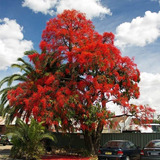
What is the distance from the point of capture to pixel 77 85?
688 inches

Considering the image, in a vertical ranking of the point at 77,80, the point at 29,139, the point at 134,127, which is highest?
the point at 77,80

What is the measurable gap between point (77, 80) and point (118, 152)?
23.0 ft

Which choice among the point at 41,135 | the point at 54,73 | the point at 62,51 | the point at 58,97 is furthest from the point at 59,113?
the point at 62,51

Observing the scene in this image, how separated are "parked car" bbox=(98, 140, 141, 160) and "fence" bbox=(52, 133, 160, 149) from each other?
4065 mm

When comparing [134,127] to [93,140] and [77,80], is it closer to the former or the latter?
[93,140]

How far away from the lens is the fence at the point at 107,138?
708 inches

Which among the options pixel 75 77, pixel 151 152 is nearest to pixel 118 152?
pixel 151 152

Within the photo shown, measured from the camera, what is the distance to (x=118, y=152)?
12.8m

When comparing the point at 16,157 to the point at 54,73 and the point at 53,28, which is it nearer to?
the point at 54,73

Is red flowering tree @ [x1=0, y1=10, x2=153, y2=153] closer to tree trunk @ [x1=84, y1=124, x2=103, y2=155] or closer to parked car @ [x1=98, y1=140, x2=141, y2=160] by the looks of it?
tree trunk @ [x1=84, y1=124, x2=103, y2=155]

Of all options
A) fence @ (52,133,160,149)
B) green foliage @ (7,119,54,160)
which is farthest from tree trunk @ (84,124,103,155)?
green foliage @ (7,119,54,160)

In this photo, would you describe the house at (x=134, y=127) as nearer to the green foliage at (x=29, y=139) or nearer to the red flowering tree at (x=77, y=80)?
the red flowering tree at (x=77, y=80)

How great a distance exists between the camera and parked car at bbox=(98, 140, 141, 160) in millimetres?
12773

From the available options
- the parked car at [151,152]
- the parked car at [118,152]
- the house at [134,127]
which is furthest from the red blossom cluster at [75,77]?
the parked car at [151,152]
